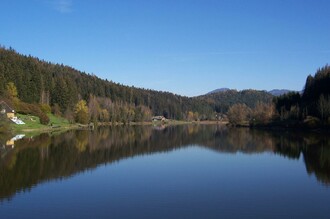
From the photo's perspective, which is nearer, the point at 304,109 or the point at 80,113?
the point at 304,109

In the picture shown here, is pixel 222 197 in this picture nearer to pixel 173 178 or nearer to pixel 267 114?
pixel 173 178

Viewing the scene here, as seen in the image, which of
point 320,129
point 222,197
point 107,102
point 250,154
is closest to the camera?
point 222,197

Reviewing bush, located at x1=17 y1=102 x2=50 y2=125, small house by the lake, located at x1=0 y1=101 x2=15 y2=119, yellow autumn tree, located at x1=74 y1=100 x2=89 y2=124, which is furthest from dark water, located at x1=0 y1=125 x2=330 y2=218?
yellow autumn tree, located at x1=74 y1=100 x2=89 y2=124

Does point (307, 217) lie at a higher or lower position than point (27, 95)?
lower

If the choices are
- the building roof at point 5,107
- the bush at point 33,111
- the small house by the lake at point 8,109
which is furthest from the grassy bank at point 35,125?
the building roof at point 5,107

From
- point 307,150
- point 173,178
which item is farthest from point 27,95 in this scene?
point 173,178

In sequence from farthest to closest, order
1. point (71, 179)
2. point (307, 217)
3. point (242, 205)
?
point (71, 179), point (242, 205), point (307, 217)

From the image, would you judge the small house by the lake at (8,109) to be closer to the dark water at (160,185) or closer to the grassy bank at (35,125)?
the grassy bank at (35,125)

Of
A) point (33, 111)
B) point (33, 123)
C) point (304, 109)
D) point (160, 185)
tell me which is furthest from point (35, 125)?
point (304, 109)

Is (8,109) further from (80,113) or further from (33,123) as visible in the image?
(80,113)

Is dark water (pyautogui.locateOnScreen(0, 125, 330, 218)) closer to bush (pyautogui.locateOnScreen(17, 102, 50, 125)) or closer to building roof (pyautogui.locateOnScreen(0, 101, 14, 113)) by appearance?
building roof (pyautogui.locateOnScreen(0, 101, 14, 113))

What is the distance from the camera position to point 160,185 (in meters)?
25.6

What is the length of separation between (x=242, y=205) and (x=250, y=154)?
1058 inches

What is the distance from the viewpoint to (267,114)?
12206cm
